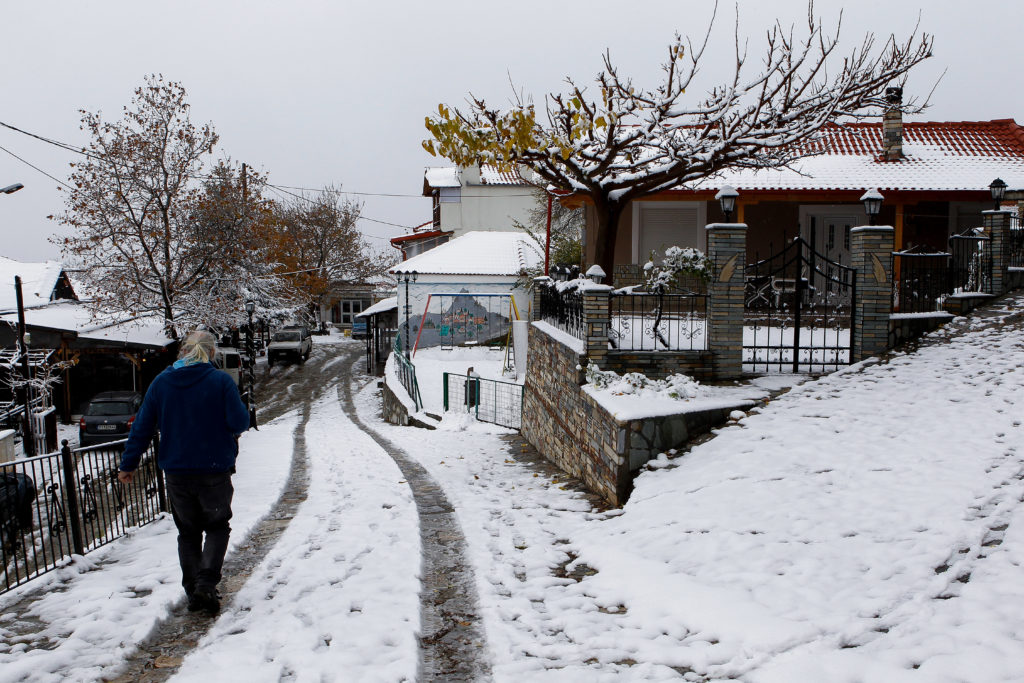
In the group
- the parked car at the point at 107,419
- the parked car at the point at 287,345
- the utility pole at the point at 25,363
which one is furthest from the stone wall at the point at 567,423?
the parked car at the point at 287,345

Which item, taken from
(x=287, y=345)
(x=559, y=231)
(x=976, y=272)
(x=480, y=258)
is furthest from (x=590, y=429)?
(x=287, y=345)

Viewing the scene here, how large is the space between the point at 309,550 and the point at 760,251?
1578cm

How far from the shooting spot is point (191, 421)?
460 centimetres

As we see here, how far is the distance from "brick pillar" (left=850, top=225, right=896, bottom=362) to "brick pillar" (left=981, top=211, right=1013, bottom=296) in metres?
3.15

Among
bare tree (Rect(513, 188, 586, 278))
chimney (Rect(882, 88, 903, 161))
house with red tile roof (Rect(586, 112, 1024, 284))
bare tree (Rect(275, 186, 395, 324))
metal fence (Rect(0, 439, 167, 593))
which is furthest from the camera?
bare tree (Rect(275, 186, 395, 324))

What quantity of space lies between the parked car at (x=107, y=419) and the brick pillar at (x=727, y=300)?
1490cm

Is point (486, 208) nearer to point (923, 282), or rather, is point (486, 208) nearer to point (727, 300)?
point (923, 282)

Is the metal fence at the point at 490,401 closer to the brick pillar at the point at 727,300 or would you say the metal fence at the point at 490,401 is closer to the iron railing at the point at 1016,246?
the brick pillar at the point at 727,300

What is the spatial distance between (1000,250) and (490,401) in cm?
973

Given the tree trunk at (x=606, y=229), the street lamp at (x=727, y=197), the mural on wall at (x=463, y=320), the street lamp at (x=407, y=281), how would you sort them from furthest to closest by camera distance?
1. the mural on wall at (x=463, y=320)
2. the street lamp at (x=407, y=281)
3. the tree trunk at (x=606, y=229)
4. the street lamp at (x=727, y=197)

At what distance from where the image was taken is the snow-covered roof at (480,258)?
2595 centimetres

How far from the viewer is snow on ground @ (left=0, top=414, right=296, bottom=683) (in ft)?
12.9

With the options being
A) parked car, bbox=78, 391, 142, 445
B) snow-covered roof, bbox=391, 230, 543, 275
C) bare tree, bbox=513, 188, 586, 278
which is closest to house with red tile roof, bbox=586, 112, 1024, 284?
bare tree, bbox=513, 188, 586, 278

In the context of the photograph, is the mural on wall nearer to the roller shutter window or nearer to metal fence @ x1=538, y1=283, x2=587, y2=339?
the roller shutter window
